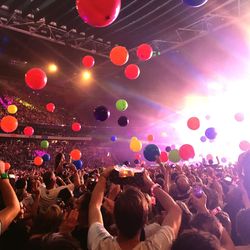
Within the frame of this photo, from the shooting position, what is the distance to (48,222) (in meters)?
2.27

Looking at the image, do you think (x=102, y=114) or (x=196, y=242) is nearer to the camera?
(x=196, y=242)

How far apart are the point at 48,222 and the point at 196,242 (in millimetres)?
1223

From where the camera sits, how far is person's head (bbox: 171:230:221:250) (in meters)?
1.38

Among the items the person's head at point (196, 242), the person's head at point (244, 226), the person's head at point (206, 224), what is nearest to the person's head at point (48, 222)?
the person's head at point (206, 224)

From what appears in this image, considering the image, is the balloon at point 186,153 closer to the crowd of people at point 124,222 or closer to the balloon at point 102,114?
the balloon at point 102,114

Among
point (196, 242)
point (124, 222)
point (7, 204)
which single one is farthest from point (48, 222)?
point (196, 242)

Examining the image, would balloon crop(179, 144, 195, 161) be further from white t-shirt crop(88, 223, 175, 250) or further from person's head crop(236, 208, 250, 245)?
white t-shirt crop(88, 223, 175, 250)

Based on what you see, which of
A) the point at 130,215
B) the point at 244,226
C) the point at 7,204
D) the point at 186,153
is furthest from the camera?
the point at 186,153

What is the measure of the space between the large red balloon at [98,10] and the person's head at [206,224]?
2366mm

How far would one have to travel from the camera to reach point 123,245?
1722mm

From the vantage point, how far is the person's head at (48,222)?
2.26 metres

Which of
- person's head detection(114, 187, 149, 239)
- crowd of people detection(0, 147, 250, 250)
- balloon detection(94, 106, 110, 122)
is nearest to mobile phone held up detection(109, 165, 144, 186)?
crowd of people detection(0, 147, 250, 250)

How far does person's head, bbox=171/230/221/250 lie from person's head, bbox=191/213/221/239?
793 millimetres

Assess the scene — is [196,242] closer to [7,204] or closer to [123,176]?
[123,176]
